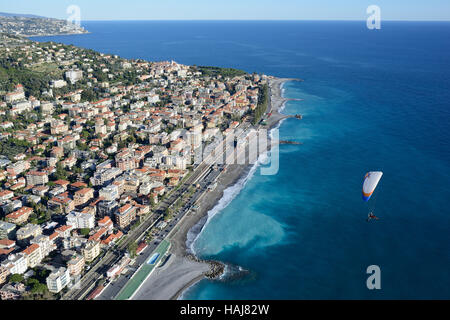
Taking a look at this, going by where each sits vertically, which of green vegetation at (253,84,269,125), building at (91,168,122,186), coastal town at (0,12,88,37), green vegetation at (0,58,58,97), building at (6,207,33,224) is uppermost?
coastal town at (0,12,88,37)

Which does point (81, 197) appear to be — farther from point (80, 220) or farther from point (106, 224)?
point (106, 224)

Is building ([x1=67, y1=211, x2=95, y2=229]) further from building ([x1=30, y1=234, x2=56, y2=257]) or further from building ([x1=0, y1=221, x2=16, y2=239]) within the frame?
building ([x1=0, y1=221, x2=16, y2=239])

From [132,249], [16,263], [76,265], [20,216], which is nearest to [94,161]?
[20,216]

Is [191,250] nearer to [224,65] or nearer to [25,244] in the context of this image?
[25,244]

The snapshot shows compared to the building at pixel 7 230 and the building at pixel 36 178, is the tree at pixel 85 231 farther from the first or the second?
the building at pixel 36 178

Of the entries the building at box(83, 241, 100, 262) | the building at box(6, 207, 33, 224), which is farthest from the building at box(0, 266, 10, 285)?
→ the building at box(6, 207, 33, 224)

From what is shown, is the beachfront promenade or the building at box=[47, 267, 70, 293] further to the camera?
the beachfront promenade

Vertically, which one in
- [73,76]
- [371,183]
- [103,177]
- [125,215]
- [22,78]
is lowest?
[125,215]
